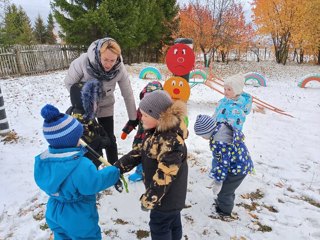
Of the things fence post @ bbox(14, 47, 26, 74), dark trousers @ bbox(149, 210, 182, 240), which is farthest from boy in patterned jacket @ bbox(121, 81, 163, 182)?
fence post @ bbox(14, 47, 26, 74)

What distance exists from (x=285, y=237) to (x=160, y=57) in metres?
25.5

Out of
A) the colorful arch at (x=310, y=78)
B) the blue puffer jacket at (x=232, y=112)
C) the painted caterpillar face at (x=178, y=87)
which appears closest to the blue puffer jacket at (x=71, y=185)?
the blue puffer jacket at (x=232, y=112)

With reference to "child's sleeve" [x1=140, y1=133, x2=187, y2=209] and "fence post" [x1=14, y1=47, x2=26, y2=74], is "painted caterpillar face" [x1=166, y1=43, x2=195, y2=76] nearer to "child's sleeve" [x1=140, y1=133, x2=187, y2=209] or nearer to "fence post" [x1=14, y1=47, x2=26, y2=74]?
"child's sleeve" [x1=140, y1=133, x2=187, y2=209]

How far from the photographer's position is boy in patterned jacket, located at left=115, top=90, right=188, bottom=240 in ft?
6.24

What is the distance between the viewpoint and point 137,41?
19938 millimetres

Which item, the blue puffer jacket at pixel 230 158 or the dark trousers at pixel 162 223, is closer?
the dark trousers at pixel 162 223

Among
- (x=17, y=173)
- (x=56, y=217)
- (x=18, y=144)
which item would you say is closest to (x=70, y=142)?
(x=56, y=217)

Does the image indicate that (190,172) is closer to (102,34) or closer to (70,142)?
(70,142)

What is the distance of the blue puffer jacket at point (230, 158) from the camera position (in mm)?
2668

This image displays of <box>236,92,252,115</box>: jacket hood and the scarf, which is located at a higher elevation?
the scarf

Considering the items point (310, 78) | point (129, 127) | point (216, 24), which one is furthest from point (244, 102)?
point (216, 24)

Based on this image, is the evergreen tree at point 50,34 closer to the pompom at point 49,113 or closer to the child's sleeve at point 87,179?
the pompom at point 49,113

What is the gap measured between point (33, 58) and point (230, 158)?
14.4 metres

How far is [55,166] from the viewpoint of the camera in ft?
5.74
